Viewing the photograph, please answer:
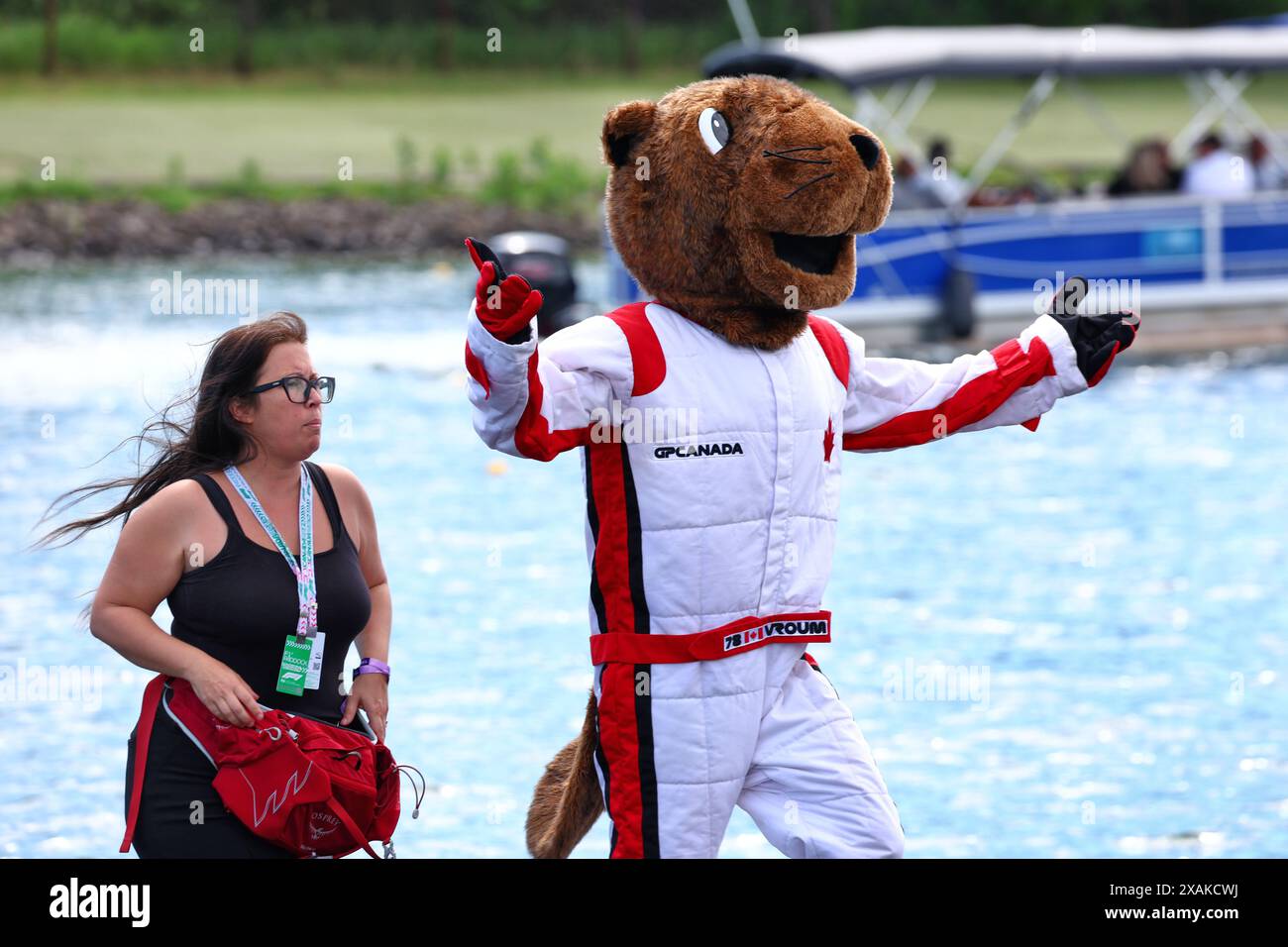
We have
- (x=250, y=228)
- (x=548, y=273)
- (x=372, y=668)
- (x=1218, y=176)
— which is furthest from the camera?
(x=250, y=228)

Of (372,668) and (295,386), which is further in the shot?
(372,668)

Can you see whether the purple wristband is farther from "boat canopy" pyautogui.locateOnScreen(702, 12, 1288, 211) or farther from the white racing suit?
"boat canopy" pyautogui.locateOnScreen(702, 12, 1288, 211)

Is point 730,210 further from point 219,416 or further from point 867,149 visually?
point 219,416

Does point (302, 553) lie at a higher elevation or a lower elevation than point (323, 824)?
higher

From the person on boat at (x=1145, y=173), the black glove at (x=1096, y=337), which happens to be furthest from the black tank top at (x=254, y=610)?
the person on boat at (x=1145, y=173)

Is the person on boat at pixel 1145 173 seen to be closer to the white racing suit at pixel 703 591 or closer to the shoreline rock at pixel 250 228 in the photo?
the white racing suit at pixel 703 591

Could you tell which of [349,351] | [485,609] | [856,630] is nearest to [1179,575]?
[856,630]

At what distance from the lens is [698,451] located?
394 centimetres

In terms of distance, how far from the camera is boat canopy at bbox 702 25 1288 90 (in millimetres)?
16469

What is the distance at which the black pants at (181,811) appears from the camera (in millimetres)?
3643

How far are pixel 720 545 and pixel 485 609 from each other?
565cm

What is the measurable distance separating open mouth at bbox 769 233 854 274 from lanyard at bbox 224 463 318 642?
1183mm

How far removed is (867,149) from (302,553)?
1.54 meters

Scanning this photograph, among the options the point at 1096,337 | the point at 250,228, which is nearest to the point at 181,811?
the point at 1096,337
